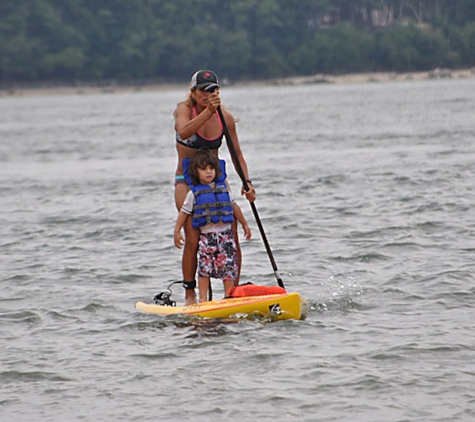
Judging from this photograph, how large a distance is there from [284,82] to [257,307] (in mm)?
149375

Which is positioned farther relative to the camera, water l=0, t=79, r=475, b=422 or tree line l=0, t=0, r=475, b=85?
tree line l=0, t=0, r=475, b=85

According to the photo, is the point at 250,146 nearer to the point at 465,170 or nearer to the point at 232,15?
the point at 465,170

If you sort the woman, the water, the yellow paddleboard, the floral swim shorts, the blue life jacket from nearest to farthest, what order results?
1. the water
2. the woman
3. the yellow paddleboard
4. the blue life jacket
5. the floral swim shorts

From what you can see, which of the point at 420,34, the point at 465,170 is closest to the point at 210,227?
the point at 465,170

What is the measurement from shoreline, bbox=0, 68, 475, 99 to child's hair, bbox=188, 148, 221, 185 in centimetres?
14354

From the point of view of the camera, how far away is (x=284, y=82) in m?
158

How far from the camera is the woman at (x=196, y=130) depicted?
9422mm

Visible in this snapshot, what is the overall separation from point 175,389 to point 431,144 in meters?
23.6

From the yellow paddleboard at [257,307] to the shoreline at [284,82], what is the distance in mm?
143572

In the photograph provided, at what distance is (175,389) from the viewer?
782cm

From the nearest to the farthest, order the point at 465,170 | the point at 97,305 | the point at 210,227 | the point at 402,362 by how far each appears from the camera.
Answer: the point at 402,362 < the point at 210,227 < the point at 97,305 < the point at 465,170

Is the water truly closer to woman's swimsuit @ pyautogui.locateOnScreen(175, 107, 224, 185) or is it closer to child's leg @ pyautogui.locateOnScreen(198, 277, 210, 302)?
child's leg @ pyautogui.locateOnScreen(198, 277, 210, 302)

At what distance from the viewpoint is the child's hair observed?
9.58m

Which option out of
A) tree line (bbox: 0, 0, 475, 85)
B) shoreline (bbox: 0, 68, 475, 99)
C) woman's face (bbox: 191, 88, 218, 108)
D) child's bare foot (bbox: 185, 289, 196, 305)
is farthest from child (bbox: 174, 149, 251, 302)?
tree line (bbox: 0, 0, 475, 85)
